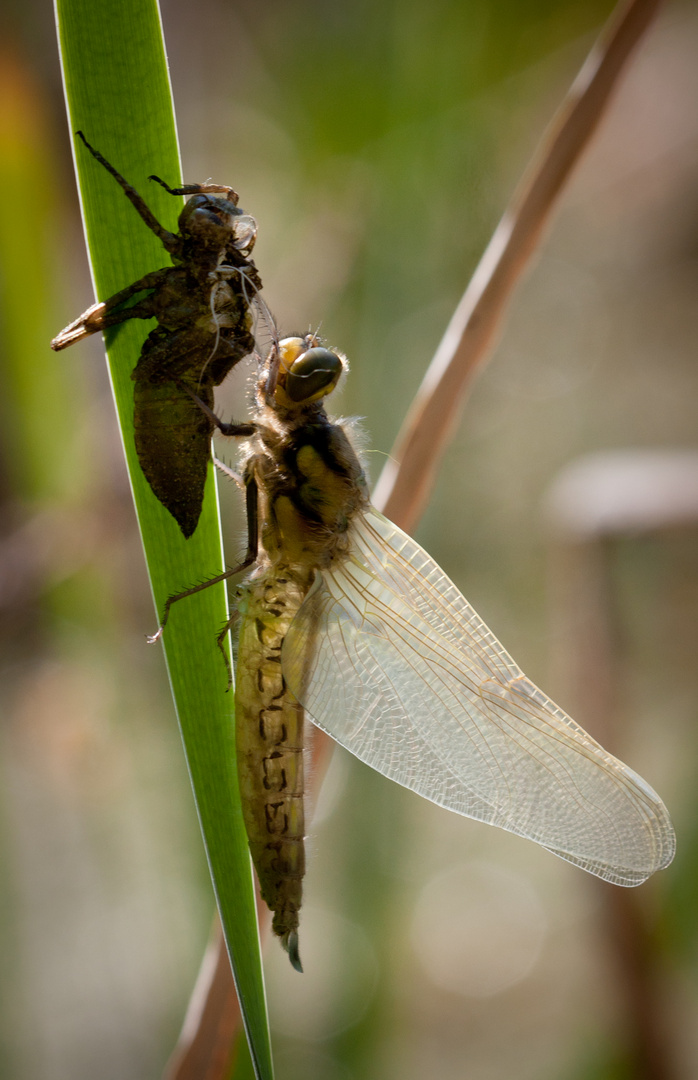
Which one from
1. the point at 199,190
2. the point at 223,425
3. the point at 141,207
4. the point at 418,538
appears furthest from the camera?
the point at 418,538

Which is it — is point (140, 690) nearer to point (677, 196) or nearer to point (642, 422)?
point (642, 422)

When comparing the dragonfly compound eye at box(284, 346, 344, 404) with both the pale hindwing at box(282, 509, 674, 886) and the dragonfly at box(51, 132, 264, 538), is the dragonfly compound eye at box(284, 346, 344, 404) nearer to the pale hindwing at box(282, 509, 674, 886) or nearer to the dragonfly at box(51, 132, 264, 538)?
the dragonfly at box(51, 132, 264, 538)

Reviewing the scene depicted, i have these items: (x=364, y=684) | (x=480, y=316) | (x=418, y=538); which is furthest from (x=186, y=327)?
(x=418, y=538)

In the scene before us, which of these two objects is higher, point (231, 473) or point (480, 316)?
point (480, 316)

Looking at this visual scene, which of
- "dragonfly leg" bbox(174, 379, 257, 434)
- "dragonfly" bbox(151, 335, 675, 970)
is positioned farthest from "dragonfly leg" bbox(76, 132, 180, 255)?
"dragonfly" bbox(151, 335, 675, 970)

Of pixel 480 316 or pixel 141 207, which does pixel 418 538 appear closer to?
pixel 480 316

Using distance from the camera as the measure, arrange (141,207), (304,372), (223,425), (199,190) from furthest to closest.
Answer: (304,372) → (223,425) → (199,190) → (141,207)

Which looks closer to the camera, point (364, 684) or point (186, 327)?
point (186, 327)
